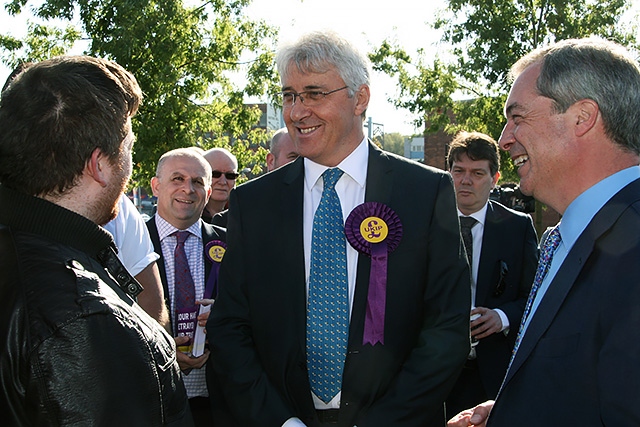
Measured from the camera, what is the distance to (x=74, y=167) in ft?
5.36

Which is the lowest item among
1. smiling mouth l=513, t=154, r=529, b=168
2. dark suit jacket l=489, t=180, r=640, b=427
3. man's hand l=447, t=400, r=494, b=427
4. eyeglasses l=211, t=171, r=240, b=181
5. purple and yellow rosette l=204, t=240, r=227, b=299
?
man's hand l=447, t=400, r=494, b=427

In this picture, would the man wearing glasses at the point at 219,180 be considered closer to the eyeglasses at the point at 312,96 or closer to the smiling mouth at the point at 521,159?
the eyeglasses at the point at 312,96

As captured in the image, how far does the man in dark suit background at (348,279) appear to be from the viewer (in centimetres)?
237

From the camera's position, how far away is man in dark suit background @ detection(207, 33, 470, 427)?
2365 mm

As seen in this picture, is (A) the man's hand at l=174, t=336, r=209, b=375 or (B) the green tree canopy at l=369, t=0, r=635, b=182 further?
(B) the green tree canopy at l=369, t=0, r=635, b=182

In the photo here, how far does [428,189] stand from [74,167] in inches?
57.4

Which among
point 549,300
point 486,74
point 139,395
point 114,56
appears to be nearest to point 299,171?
point 549,300

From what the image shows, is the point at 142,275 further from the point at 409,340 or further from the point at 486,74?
the point at 486,74

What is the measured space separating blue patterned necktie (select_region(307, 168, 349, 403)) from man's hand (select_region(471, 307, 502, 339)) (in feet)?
4.15

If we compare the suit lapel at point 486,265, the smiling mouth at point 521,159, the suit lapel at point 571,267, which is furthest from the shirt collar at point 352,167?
the suit lapel at point 486,265

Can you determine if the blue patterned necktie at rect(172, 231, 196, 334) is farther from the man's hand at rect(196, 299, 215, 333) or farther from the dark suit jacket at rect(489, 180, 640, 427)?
the dark suit jacket at rect(489, 180, 640, 427)

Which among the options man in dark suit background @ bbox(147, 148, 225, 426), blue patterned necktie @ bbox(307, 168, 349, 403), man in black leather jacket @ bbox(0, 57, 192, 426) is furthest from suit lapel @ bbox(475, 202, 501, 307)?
man in black leather jacket @ bbox(0, 57, 192, 426)

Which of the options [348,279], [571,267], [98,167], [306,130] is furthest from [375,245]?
[98,167]

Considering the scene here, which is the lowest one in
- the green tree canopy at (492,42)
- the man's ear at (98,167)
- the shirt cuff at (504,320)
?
the shirt cuff at (504,320)
